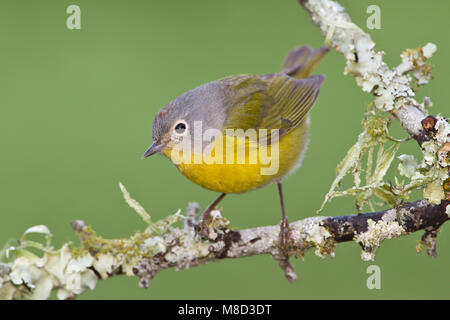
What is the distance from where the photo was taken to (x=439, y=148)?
2.43m

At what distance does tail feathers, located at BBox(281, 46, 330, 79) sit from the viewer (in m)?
4.42

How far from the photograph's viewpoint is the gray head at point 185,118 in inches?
134

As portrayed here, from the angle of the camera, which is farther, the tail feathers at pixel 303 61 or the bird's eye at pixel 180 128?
the tail feathers at pixel 303 61

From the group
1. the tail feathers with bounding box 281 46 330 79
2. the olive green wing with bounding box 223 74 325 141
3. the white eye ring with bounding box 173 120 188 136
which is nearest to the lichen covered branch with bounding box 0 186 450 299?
the white eye ring with bounding box 173 120 188 136

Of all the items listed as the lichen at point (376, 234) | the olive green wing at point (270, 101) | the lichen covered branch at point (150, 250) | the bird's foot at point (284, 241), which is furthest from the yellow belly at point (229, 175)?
the lichen at point (376, 234)

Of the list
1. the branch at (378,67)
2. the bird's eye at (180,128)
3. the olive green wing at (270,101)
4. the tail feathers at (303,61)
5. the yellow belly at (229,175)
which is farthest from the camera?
the tail feathers at (303,61)

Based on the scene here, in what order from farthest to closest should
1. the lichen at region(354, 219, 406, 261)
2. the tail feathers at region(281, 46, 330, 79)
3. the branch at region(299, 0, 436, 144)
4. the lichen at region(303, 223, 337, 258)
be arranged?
the tail feathers at region(281, 46, 330, 79)
the branch at region(299, 0, 436, 144)
the lichen at region(303, 223, 337, 258)
the lichen at region(354, 219, 406, 261)

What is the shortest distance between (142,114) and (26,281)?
2887 mm

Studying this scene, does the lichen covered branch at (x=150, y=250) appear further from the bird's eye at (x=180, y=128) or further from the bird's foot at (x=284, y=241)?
the bird's eye at (x=180, y=128)

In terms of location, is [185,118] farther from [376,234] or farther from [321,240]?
[376,234]

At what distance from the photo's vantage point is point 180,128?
3445 mm

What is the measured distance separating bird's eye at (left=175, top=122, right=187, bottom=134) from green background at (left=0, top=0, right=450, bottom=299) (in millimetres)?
1166

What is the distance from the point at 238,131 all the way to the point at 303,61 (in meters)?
1.09

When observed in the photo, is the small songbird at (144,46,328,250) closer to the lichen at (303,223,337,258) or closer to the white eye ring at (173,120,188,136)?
the white eye ring at (173,120,188,136)
